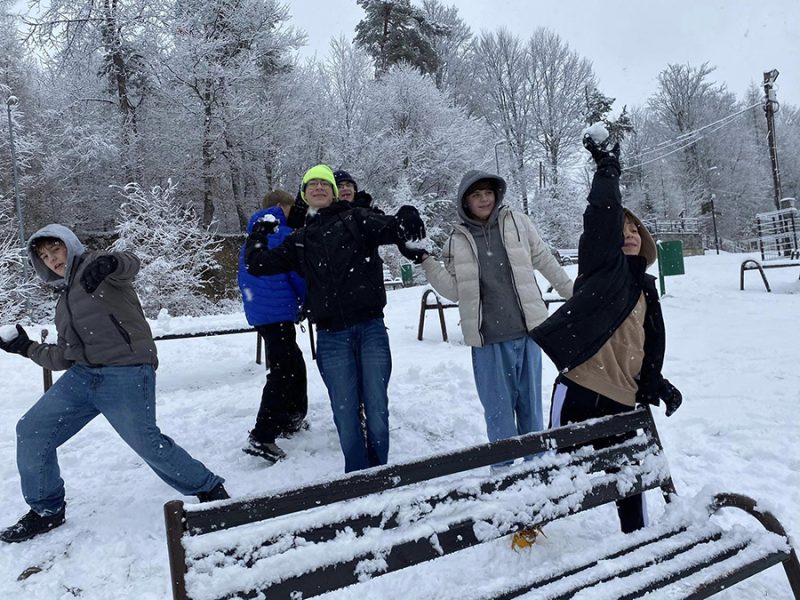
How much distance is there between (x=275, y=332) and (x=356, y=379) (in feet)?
3.12

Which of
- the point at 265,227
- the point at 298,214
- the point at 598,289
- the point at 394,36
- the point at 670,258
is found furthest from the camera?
the point at 394,36

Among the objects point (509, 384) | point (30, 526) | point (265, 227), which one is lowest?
point (30, 526)

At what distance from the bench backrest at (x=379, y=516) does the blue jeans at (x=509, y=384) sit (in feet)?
2.40

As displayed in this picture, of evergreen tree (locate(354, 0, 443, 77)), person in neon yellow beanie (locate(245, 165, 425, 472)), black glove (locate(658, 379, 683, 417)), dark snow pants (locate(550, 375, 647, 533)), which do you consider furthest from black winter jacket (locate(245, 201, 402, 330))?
evergreen tree (locate(354, 0, 443, 77))

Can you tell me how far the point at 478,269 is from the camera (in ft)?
9.97

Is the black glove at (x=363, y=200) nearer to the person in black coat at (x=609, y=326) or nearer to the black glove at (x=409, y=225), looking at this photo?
the black glove at (x=409, y=225)

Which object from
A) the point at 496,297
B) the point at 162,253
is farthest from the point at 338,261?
the point at 162,253

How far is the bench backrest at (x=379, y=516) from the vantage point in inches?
62.7

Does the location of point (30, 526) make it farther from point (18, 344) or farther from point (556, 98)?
point (556, 98)

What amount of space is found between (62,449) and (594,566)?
4.05m

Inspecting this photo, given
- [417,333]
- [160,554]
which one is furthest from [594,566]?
[417,333]

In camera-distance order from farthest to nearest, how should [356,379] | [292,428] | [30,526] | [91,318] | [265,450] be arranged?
[292,428] < [265,450] < [356,379] < [30,526] < [91,318]

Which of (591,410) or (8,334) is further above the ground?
(8,334)

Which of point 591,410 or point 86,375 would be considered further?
point 86,375
